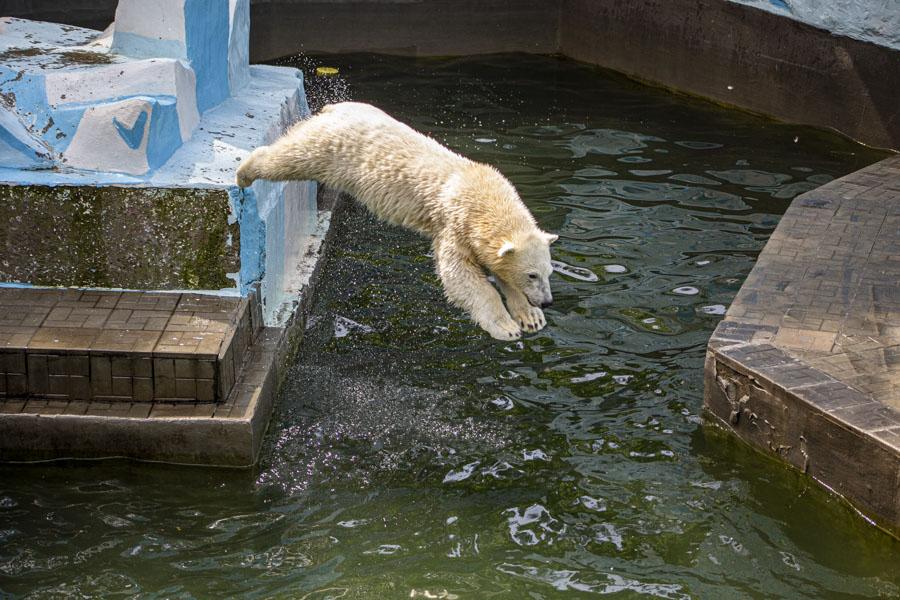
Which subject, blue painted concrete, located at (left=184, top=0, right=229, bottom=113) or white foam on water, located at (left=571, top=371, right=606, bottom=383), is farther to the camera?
blue painted concrete, located at (left=184, top=0, right=229, bottom=113)

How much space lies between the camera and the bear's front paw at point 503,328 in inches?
196

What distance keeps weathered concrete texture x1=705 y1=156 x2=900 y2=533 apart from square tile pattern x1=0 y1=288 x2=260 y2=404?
8.22 feet

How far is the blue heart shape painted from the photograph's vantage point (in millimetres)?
5562

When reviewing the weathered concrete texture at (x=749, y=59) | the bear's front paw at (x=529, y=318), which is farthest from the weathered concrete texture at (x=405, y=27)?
the bear's front paw at (x=529, y=318)

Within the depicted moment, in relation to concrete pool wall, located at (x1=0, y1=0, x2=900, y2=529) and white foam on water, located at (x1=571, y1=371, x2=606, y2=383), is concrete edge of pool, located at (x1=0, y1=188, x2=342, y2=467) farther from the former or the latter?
white foam on water, located at (x1=571, y1=371, x2=606, y2=383)

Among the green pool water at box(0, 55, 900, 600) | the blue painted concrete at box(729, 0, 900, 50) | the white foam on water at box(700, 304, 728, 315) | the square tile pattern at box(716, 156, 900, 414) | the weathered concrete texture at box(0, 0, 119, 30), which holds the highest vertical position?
the blue painted concrete at box(729, 0, 900, 50)

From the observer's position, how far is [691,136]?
9797 millimetres

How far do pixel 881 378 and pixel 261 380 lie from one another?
9.99 ft

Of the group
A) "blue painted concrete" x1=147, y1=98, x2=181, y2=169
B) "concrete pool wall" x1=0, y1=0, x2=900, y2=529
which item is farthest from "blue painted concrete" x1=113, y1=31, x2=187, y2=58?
"concrete pool wall" x1=0, y1=0, x2=900, y2=529

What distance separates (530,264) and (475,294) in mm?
291

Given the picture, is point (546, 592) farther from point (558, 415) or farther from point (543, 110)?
point (543, 110)

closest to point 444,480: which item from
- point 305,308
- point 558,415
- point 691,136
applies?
point 558,415

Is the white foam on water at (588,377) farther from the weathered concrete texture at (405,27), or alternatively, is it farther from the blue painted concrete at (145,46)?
the weathered concrete texture at (405,27)

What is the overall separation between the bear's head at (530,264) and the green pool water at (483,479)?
2.82 ft
